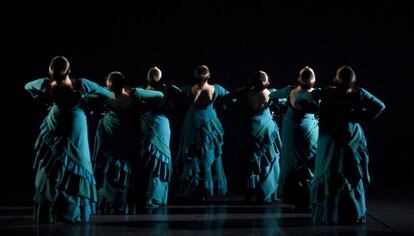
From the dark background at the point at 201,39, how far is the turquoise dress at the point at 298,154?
3228mm

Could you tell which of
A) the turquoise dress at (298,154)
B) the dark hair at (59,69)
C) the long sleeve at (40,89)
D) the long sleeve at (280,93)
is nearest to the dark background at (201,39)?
the long sleeve at (280,93)

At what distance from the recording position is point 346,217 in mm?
6305

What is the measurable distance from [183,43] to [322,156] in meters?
4.51

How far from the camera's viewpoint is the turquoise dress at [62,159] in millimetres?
6309

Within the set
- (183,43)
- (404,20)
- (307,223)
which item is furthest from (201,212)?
(404,20)

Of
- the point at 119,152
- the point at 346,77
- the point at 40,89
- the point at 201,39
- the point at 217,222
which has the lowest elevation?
the point at 217,222

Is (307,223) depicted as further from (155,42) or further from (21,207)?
(155,42)

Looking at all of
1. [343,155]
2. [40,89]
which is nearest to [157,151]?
[40,89]

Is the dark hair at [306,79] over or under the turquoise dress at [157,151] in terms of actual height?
over

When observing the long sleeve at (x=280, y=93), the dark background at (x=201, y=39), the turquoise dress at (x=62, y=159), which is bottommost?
the turquoise dress at (x=62, y=159)

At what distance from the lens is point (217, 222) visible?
21.7 feet

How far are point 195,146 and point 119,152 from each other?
114 cm

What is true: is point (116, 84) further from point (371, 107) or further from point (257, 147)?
point (371, 107)

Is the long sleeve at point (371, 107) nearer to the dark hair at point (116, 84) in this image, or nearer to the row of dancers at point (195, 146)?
the row of dancers at point (195, 146)
